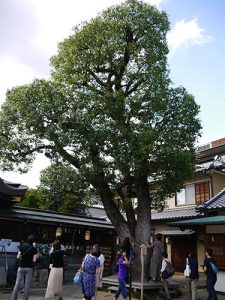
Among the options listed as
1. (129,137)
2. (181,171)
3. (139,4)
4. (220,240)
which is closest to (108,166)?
(129,137)

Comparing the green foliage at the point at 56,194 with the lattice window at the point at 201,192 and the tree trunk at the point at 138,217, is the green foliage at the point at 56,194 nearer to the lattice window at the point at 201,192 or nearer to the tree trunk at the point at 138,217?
the lattice window at the point at 201,192

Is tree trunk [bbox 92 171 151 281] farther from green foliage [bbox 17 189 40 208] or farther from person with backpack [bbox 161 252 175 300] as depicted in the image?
green foliage [bbox 17 189 40 208]

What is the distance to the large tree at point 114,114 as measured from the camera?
1392 centimetres

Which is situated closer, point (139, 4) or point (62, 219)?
point (139, 4)

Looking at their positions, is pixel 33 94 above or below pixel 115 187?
above

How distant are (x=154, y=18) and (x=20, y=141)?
828cm

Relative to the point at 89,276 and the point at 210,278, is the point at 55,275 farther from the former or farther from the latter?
the point at 210,278

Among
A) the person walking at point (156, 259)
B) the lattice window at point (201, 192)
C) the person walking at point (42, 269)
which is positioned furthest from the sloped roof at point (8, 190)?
the lattice window at point (201, 192)

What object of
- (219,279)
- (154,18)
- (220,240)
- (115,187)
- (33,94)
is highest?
(154,18)

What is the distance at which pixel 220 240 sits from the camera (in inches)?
604

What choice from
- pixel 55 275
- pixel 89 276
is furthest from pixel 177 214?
pixel 89 276

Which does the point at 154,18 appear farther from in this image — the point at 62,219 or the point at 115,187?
the point at 62,219

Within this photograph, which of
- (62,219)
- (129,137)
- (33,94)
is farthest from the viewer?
(62,219)

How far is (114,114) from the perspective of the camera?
14266 mm
